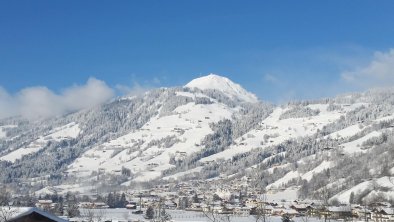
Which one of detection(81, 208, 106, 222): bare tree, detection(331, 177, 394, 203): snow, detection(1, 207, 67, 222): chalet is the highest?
detection(331, 177, 394, 203): snow

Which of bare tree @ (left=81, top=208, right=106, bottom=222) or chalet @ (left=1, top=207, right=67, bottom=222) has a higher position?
bare tree @ (left=81, top=208, right=106, bottom=222)

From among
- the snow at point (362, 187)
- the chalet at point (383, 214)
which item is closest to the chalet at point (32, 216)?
the chalet at point (383, 214)

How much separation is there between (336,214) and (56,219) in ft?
352

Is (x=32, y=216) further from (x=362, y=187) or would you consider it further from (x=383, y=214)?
(x=362, y=187)

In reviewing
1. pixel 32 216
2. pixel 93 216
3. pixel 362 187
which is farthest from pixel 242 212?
pixel 32 216

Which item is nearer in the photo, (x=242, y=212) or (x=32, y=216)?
(x=32, y=216)

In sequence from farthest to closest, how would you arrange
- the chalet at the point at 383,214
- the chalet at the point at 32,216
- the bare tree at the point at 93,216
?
the chalet at the point at 383,214, the bare tree at the point at 93,216, the chalet at the point at 32,216

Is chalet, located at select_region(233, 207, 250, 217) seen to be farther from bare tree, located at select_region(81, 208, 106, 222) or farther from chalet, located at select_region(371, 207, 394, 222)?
bare tree, located at select_region(81, 208, 106, 222)

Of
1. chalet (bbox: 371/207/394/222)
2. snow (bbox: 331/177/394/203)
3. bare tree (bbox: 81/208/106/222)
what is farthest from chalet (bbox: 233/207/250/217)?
bare tree (bbox: 81/208/106/222)

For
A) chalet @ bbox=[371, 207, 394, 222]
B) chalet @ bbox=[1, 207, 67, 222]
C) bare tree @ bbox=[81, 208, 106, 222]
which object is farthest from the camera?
chalet @ bbox=[371, 207, 394, 222]

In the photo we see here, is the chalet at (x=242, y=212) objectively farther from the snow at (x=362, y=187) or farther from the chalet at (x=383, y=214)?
the snow at (x=362, y=187)

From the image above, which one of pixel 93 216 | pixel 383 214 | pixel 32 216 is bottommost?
pixel 32 216

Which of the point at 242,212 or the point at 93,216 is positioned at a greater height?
the point at 242,212

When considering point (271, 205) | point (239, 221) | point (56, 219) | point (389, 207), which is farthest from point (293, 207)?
point (56, 219)
